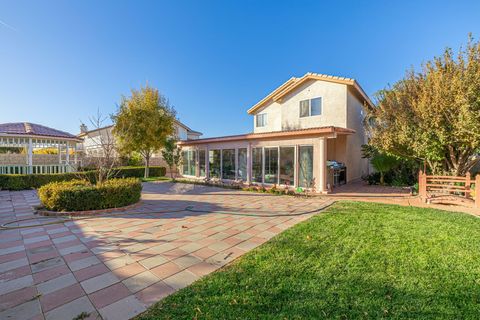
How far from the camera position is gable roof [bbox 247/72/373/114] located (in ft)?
43.4

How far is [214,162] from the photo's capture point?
1547 cm

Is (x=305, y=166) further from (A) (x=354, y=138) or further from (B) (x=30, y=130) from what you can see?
(B) (x=30, y=130)

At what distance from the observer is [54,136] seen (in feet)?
45.8

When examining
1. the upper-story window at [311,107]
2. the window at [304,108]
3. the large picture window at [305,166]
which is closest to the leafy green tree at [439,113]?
the large picture window at [305,166]

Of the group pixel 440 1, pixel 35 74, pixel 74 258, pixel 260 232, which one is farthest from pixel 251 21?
pixel 74 258

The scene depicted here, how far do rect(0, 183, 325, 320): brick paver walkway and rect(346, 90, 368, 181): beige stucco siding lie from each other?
1005 centimetres

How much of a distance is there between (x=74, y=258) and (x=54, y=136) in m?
14.3

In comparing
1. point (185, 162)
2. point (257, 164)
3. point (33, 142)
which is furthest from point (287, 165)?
point (33, 142)

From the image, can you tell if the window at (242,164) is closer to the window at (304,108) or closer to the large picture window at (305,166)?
the large picture window at (305,166)

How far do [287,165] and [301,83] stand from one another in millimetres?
7196

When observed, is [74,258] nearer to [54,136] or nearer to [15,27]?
[15,27]

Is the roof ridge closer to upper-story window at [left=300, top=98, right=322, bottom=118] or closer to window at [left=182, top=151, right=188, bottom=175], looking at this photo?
window at [left=182, top=151, right=188, bottom=175]

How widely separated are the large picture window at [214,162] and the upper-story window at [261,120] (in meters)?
6.57

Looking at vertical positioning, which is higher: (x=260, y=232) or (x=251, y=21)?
(x=251, y=21)
